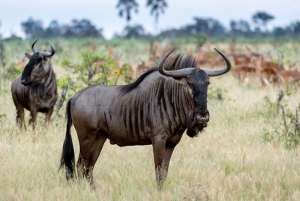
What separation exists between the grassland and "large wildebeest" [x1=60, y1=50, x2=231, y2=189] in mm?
352

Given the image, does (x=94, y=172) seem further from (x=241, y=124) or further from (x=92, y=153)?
(x=241, y=124)

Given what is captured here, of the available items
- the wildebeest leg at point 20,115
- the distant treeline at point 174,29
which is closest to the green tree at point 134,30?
the distant treeline at point 174,29

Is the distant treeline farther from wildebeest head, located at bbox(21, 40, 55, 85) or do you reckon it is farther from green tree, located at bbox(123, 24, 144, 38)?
wildebeest head, located at bbox(21, 40, 55, 85)

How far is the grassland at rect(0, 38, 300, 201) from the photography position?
525 centimetres

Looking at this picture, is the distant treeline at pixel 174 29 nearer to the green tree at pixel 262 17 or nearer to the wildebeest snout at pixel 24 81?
the green tree at pixel 262 17

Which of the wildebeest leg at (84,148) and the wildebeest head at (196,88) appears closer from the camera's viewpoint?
the wildebeest head at (196,88)

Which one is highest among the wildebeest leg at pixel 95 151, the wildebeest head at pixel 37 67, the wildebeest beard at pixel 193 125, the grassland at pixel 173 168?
the wildebeest head at pixel 37 67

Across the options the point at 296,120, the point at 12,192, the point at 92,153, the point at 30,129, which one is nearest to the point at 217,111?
the point at 296,120

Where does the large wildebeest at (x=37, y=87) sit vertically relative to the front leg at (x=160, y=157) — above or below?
above

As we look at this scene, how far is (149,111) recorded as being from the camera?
539 centimetres

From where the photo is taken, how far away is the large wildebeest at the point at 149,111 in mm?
5113

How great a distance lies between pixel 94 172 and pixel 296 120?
326cm

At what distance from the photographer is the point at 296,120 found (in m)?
7.75

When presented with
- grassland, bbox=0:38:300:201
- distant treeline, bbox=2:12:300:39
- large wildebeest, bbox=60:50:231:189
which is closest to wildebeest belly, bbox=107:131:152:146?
large wildebeest, bbox=60:50:231:189
